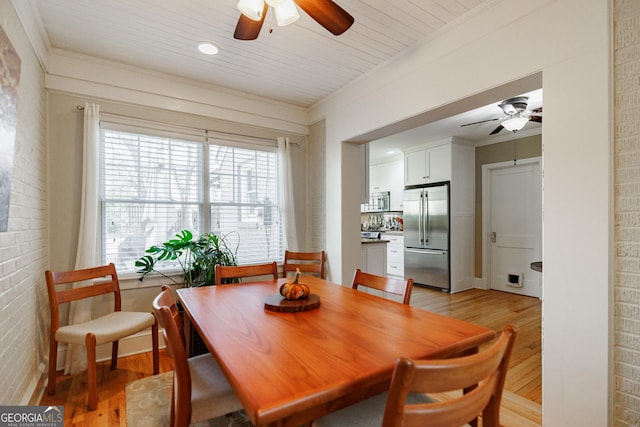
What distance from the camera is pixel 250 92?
3.31m

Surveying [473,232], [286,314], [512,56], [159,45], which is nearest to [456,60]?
[512,56]

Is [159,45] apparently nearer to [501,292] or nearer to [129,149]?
[129,149]

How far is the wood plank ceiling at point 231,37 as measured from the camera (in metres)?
1.97

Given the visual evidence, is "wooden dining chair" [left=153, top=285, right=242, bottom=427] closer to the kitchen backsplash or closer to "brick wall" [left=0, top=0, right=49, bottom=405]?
"brick wall" [left=0, top=0, right=49, bottom=405]

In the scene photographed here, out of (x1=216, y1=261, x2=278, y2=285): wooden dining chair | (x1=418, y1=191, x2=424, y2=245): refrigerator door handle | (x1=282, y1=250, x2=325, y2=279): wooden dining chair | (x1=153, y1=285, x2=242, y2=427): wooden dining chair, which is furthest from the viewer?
(x1=418, y1=191, x2=424, y2=245): refrigerator door handle

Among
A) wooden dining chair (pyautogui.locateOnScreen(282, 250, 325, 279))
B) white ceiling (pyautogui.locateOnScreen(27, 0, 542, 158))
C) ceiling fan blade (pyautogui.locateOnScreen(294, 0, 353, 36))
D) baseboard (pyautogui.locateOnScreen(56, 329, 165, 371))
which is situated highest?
white ceiling (pyautogui.locateOnScreen(27, 0, 542, 158))

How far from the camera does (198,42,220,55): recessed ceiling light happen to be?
2375 mm

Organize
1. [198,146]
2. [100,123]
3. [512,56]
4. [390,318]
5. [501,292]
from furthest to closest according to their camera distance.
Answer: [501,292] < [198,146] < [100,123] < [512,56] < [390,318]

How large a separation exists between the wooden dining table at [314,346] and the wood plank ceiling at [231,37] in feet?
5.93

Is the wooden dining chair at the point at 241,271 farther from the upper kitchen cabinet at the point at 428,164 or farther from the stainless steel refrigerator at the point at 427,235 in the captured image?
the upper kitchen cabinet at the point at 428,164

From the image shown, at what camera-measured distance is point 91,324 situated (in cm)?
223

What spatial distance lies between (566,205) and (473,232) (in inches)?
163

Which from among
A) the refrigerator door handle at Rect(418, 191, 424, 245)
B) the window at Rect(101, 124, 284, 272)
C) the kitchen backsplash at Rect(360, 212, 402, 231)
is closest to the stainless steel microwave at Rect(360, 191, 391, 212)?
the kitchen backsplash at Rect(360, 212, 402, 231)

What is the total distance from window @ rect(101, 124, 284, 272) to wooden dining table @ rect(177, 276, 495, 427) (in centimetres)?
141
